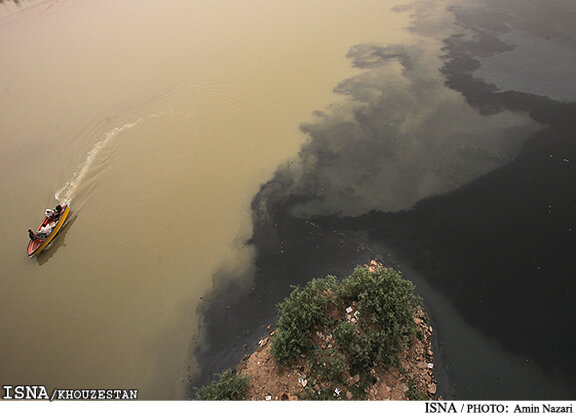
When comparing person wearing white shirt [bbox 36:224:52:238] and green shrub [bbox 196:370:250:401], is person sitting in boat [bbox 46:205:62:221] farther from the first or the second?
green shrub [bbox 196:370:250:401]

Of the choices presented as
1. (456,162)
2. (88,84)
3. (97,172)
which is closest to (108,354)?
(97,172)

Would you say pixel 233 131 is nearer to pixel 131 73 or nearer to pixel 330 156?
pixel 330 156

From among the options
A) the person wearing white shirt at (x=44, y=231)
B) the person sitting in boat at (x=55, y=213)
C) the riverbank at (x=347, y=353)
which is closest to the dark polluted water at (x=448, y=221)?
the riverbank at (x=347, y=353)

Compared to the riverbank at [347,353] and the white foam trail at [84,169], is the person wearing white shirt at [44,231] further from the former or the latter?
the riverbank at [347,353]

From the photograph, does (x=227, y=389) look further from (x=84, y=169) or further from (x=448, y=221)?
(x=84, y=169)

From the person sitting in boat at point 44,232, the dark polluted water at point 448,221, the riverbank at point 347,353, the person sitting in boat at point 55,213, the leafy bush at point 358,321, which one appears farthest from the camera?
the person sitting in boat at point 55,213

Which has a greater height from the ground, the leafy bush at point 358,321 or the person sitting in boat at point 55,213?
the person sitting in boat at point 55,213
